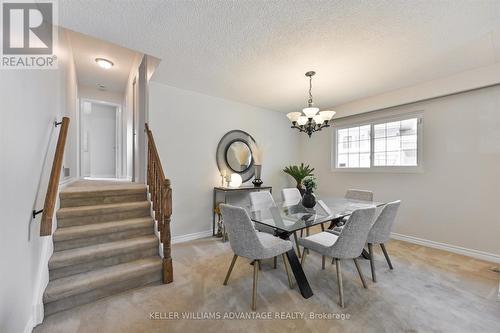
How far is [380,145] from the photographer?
12.3 feet

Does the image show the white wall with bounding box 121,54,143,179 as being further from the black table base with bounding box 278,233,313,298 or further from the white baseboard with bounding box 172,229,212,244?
the black table base with bounding box 278,233,313,298

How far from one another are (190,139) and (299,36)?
221 cm

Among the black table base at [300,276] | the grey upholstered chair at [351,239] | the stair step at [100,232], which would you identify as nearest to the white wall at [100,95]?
the stair step at [100,232]

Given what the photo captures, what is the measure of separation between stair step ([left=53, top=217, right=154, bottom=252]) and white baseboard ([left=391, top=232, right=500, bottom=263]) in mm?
3860

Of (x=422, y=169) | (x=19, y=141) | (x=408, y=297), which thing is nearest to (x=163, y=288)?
(x=19, y=141)

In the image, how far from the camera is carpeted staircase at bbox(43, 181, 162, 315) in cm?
178

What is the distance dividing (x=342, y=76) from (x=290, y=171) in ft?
7.00

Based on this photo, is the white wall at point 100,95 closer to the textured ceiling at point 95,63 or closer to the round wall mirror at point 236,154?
the textured ceiling at point 95,63

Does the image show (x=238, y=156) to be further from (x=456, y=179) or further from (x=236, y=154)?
(x=456, y=179)

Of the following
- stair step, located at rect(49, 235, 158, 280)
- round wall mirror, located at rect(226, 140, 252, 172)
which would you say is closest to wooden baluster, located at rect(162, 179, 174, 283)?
stair step, located at rect(49, 235, 158, 280)

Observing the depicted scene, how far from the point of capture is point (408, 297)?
1870 mm

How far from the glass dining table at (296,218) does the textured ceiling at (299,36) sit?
179 centimetres

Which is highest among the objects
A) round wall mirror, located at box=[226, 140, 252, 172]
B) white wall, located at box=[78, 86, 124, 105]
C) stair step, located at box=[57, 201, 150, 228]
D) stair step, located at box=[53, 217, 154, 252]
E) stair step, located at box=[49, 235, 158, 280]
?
white wall, located at box=[78, 86, 124, 105]

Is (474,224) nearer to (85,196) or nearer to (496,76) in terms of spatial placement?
(496,76)
